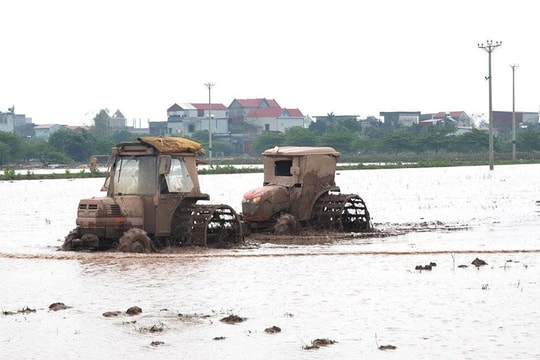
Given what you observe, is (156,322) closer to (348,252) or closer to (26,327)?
(26,327)

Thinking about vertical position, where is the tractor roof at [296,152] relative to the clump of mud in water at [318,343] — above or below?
above

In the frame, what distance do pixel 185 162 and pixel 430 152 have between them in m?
142

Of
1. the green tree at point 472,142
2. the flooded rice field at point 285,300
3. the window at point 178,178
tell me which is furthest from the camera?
the green tree at point 472,142

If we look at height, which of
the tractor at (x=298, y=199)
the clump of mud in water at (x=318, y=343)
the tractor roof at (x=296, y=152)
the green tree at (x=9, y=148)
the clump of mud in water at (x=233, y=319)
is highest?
the green tree at (x=9, y=148)

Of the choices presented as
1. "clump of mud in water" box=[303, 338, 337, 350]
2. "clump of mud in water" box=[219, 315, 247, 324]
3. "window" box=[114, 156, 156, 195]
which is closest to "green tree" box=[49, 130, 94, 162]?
"window" box=[114, 156, 156, 195]

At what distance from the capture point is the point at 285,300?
1753cm

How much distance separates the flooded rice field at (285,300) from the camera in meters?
13.8

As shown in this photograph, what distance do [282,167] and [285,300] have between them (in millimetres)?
12845

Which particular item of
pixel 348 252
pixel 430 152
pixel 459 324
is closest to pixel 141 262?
pixel 348 252

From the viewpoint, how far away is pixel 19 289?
1928cm

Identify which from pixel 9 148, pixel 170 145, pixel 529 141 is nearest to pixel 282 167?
pixel 170 145

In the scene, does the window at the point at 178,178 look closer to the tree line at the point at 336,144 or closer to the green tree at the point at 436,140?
the tree line at the point at 336,144

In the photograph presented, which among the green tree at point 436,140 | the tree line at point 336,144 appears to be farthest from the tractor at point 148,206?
the green tree at point 436,140

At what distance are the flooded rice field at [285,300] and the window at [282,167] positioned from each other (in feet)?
8.84
